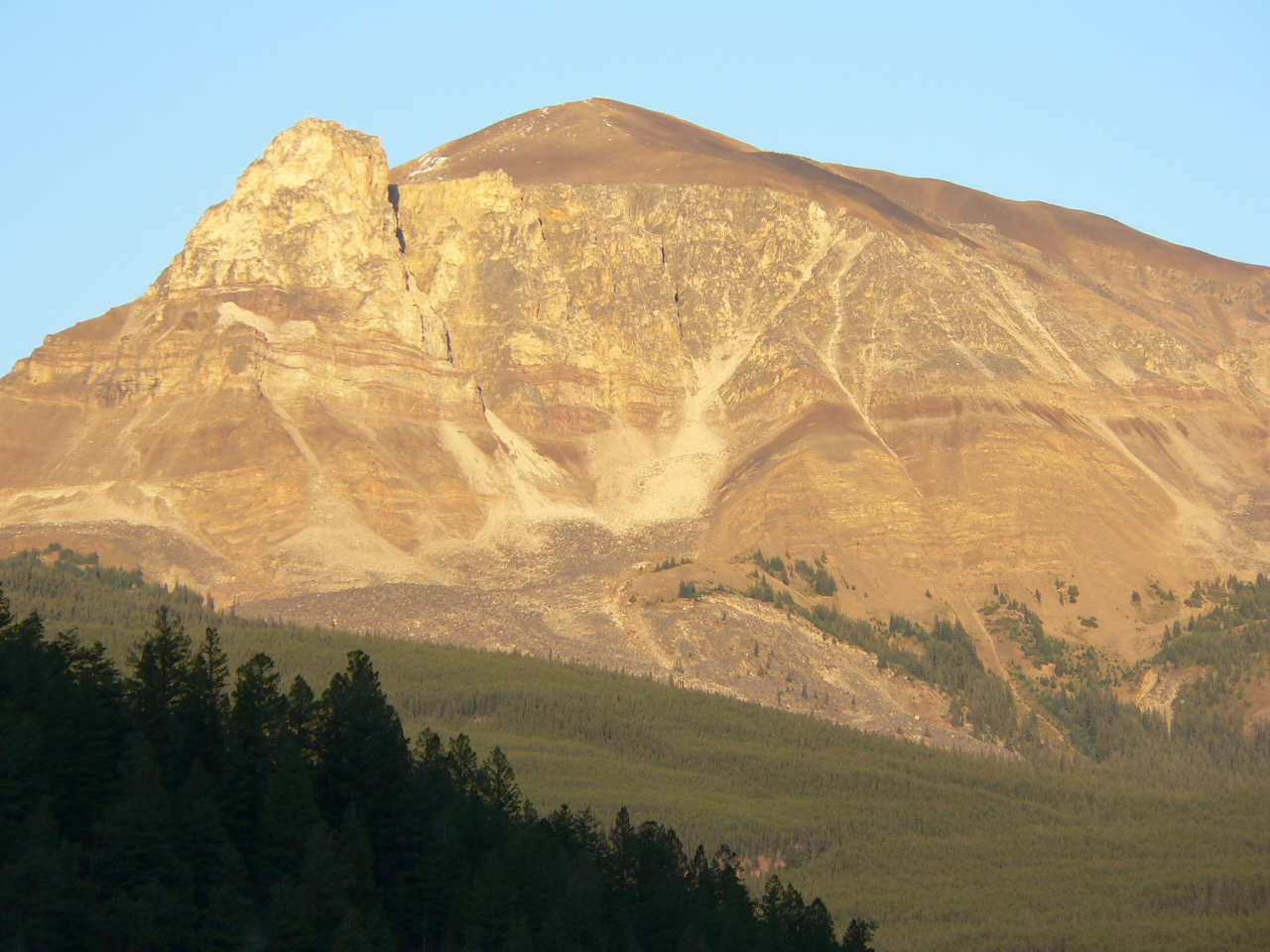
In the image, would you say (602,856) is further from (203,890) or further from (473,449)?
(473,449)

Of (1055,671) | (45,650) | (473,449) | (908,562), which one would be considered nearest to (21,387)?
(473,449)

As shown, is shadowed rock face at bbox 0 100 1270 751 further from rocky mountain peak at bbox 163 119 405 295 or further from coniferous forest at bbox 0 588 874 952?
coniferous forest at bbox 0 588 874 952

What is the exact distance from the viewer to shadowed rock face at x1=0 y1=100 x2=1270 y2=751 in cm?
15325

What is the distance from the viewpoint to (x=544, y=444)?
18200cm

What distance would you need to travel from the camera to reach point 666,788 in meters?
106

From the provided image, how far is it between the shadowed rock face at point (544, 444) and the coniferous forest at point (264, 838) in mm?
73337

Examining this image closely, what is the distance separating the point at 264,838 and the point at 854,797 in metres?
63.7

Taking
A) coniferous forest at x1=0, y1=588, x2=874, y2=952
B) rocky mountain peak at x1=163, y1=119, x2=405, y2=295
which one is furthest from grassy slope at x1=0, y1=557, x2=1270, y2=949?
rocky mountain peak at x1=163, y1=119, x2=405, y2=295

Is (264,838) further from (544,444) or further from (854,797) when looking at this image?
(544,444)

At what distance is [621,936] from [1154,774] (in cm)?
7978

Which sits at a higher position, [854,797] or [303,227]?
[303,227]

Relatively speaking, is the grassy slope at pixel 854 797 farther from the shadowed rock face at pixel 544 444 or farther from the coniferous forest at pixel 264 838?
the coniferous forest at pixel 264 838

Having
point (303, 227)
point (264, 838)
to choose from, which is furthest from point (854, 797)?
point (303, 227)

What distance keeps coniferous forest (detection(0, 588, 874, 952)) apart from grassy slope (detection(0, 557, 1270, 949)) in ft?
90.3
